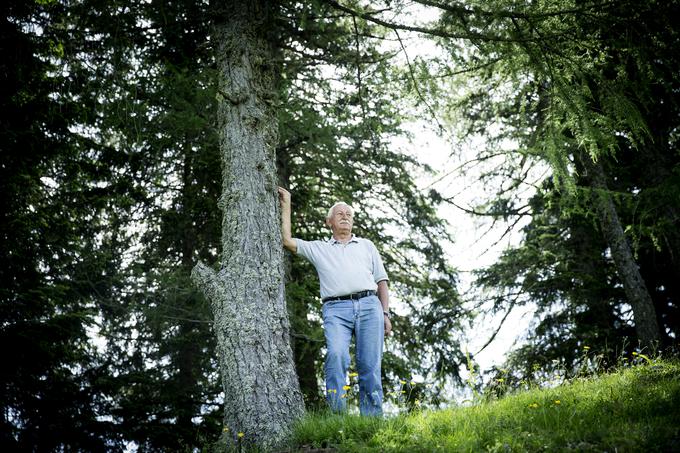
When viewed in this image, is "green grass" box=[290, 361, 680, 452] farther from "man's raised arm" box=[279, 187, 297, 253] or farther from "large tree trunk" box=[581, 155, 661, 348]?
"large tree trunk" box=[581, 155, 661, 348]

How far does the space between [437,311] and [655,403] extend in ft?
24.2

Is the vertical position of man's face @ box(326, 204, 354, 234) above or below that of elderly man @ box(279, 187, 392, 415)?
above

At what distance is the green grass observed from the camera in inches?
142

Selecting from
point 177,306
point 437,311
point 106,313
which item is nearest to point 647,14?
point 437,311

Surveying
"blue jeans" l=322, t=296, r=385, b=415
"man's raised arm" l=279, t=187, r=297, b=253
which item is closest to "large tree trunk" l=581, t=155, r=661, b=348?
"blue jeans" l=322, t=296, r=385, b=415

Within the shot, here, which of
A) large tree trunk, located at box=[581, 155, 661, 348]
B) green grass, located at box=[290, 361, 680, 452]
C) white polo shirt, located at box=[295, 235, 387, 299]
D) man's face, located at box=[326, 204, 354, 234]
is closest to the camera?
green grass, located at box=[290, 361, 680, 452]

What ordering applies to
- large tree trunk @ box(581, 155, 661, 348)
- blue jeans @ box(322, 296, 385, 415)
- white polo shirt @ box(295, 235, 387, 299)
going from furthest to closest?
large tree trunk @ box(581, 155, 661, 348) → white polo shirt @ box(295, 235, 387, 299) → blue jeans @ box(322, 296, 385, 415)

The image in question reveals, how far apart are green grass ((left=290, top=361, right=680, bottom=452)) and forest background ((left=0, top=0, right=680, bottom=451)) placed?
97cm

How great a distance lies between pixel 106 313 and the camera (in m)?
11.7

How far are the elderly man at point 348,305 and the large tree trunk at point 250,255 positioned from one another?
409mm

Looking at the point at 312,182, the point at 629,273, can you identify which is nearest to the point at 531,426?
the point at 629,273

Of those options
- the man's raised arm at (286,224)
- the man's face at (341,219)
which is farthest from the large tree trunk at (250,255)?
the man's face at (341,219)

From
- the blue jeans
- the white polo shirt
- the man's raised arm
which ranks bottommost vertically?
the blue jeans

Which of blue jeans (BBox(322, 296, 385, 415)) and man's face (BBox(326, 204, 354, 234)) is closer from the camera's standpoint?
blue jeans (BBox(322, 296, 385, 415))
